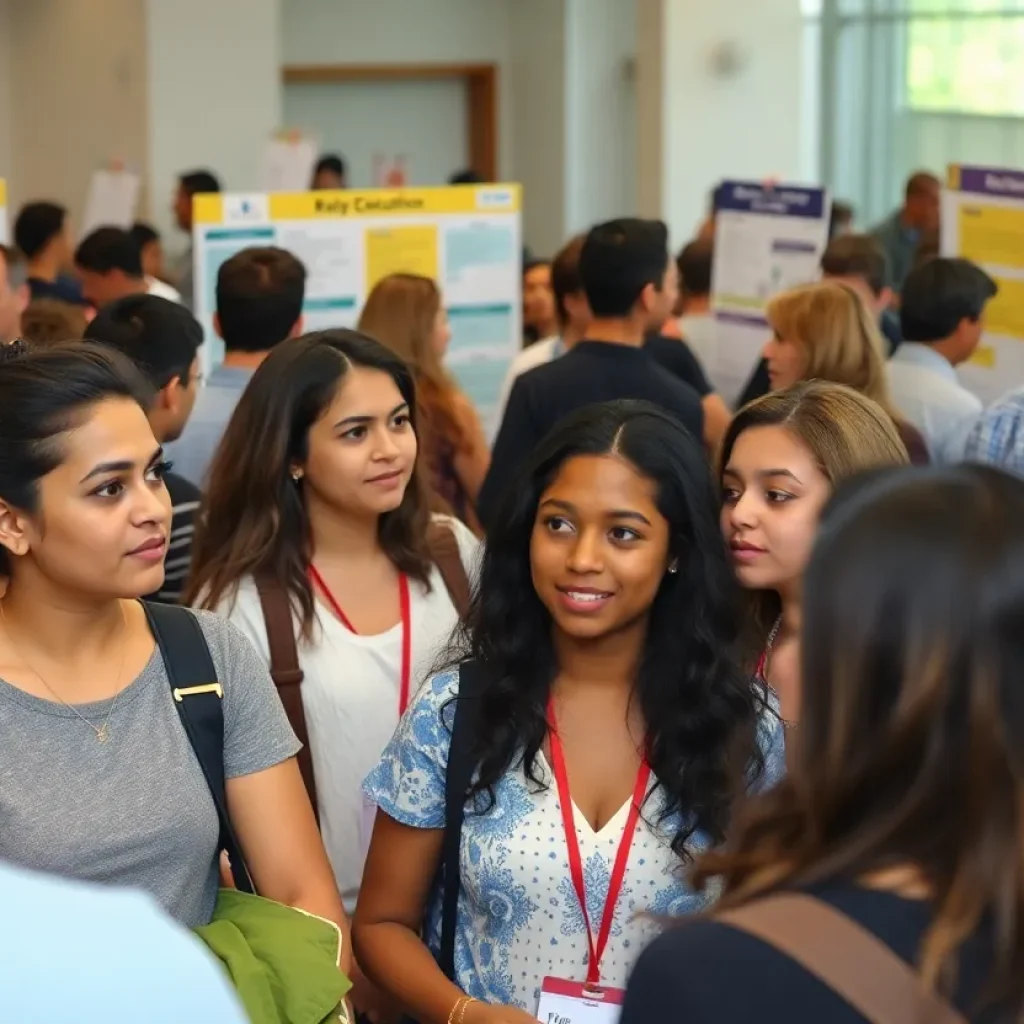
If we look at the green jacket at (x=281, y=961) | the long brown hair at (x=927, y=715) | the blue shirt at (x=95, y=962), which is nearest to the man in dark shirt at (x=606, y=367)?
the green jacket at (x=281, y=961)

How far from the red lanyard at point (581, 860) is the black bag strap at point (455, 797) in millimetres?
123

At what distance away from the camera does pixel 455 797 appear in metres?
2.44

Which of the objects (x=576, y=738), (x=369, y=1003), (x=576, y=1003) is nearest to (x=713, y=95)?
(x=369, y=1003)

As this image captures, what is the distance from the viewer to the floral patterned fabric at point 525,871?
2.39m

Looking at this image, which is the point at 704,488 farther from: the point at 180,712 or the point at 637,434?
the point at 180,712

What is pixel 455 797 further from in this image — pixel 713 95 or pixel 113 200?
pixel 113 200

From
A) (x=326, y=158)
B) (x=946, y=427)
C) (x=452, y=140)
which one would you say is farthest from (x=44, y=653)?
(x=452, y=140)

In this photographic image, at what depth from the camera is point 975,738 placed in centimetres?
129

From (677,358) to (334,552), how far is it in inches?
116

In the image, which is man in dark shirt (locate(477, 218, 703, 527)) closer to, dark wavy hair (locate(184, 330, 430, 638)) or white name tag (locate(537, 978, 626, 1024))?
dark wavy hair (locate(184, 330, 430, 638))

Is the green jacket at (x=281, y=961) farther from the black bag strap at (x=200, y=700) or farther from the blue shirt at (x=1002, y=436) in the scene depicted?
the blue shirt at (x=1002, y=436)

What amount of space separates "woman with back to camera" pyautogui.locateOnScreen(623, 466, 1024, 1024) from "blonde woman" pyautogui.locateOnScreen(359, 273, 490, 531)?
140 inches

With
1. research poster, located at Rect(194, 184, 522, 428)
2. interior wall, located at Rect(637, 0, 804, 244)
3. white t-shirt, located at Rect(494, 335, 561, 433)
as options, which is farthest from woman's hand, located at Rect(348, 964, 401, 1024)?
interior wall, located at Rect(637, 0, 804, 244)

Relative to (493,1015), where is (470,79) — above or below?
above
